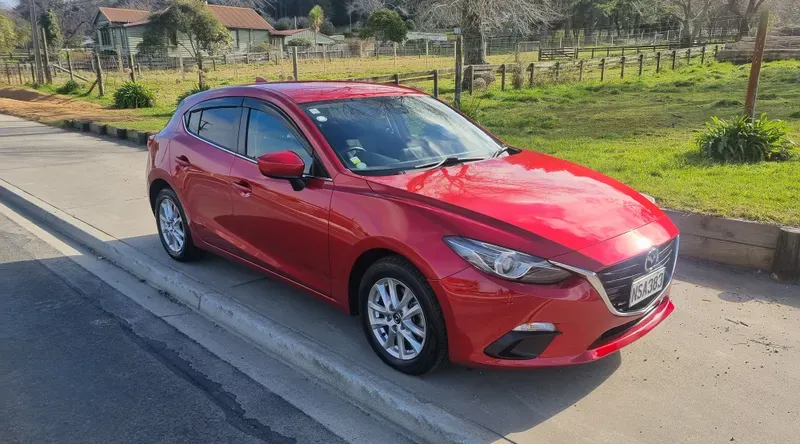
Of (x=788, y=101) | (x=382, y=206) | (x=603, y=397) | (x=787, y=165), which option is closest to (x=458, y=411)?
(x=603, y=397)

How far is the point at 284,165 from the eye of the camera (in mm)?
3873

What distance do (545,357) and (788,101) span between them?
14.8m

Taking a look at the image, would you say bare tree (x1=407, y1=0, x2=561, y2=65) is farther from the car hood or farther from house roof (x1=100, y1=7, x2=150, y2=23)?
house roof (x1=100, y1=7, x2=150, y2=23)

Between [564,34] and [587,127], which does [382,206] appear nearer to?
[587,127]

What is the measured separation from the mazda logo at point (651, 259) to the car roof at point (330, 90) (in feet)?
7.67

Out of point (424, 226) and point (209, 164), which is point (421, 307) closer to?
point (424, 226)

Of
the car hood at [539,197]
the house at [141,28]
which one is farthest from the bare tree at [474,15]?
the house at [141,28]

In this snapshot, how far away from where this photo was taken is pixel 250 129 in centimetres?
466

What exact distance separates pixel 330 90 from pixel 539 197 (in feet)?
6.41

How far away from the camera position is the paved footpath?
122 inches

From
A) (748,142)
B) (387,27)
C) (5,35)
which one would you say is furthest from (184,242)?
(5,35)

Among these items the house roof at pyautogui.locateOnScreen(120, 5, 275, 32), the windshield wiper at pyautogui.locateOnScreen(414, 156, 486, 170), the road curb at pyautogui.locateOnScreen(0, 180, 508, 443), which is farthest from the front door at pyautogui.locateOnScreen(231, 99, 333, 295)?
the house roof at pyautogui.locateOnScreen(120, 5, 275, 32)

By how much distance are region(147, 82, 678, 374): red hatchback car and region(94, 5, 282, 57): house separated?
54.1 m

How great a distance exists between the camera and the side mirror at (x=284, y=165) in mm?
3883
